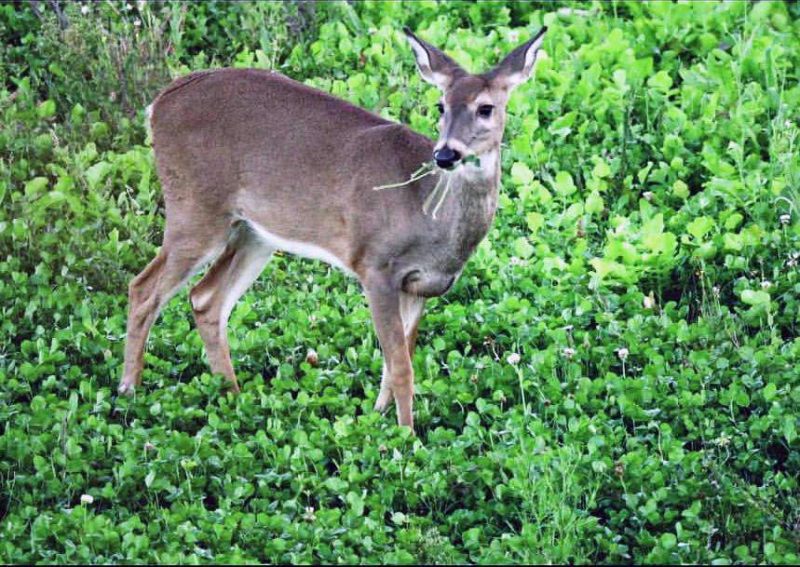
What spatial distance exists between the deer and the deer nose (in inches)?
7.5

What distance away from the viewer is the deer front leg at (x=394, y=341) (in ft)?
22.5

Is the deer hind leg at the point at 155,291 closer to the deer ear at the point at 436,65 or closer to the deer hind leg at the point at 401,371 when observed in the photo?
the deer hind leg at the point at 401,371

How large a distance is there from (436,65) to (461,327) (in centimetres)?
137

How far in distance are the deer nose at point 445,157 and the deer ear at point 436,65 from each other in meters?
0.49

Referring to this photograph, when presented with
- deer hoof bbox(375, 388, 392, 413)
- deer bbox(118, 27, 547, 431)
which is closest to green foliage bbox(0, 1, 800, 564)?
deer hoof bbox(375, 388, 392, 413)

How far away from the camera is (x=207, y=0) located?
10.4m

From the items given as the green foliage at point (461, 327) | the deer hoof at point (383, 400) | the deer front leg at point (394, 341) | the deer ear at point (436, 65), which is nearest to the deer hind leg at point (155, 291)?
the green foliage at point (461, 327)

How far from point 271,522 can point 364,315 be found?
6.35 feet

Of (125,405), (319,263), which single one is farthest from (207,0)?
(125,405)

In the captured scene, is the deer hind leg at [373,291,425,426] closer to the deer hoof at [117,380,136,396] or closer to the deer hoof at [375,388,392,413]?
the deer hoof at [375,388,392,413]

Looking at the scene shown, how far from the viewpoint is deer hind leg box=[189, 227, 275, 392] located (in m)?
7.38

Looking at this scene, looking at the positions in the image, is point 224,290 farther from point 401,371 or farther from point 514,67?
point 514,67

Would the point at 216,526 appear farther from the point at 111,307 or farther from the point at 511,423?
the point at 111,307

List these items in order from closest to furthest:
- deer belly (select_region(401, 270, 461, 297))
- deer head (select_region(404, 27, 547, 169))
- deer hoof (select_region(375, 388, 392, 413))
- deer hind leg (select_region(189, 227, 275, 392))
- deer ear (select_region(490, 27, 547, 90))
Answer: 1. deer head (select_region(404, 27, 547, 169))
2. deer ear (select_region(490, 27, 547, 90))
3. deer belly (select_region(401, 270, 461, 297))
4. deer hoof (select_region(375, 388, 392, 413))
5. deer hind leg (select_region(189, 227, 275, 392))
